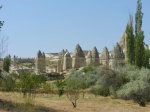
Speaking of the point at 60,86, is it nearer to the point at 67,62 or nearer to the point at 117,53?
the point at 117,53

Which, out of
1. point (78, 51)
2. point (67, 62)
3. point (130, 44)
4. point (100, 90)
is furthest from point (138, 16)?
point (67, 62)

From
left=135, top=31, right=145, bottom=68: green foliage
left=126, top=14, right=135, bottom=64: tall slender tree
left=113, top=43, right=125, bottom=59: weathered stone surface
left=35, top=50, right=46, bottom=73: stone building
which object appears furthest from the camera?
left=35, top=50, right=46, bottom=73: stone building

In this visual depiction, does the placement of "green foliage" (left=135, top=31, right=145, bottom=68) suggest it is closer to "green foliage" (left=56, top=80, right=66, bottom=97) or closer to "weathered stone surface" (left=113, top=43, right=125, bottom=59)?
"green foliage" (left=56, top=80, right=66, bottom=97)

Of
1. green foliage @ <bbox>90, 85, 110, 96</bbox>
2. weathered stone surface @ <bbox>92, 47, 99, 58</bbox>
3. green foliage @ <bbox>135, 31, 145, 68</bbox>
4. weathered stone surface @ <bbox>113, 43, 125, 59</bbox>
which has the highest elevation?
weathered stone surface @ <bbox>92, 47, 99, 58</bbox>

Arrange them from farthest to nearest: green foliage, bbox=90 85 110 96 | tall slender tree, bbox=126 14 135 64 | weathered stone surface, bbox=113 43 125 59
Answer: weathered stone surface, bbox=113 43 125 59, tall slender tree, bbox=126 14 135 64, green foliage, bbox=90 85 110 96

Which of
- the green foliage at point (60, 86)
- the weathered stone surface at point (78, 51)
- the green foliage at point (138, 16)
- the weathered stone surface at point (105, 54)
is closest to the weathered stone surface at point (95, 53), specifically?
the weathered stone surface at point (105, 54)

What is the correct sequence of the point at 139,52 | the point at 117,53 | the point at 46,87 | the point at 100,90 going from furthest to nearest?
the point at 117,53 → the point at 139,52 → the point at 100,90 → the point at 46,87

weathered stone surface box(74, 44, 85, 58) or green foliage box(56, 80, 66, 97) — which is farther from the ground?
weathered stone surface box(74, 44, 85, 58)

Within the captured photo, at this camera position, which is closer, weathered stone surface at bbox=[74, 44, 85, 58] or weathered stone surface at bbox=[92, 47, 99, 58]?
weathered stone surface at bbox=[92, 47, 99, 58]

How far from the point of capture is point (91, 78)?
30406mm

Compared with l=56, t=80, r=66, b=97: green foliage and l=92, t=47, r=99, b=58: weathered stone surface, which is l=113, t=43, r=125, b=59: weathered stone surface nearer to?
l=92, t=47, r=99, b=58: weathered stone surface

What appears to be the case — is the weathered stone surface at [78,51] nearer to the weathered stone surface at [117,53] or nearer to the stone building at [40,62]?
the stone building at [40,62]

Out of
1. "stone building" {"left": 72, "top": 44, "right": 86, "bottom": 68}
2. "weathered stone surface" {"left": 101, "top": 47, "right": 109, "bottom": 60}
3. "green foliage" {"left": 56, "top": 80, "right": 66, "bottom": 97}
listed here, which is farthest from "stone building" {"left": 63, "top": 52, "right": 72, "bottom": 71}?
"green foliage" {"left": 56, "top": 80, "right": 66, "bottom": 97}

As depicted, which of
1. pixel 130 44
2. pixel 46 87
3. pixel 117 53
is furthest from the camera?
pixel 117 53
